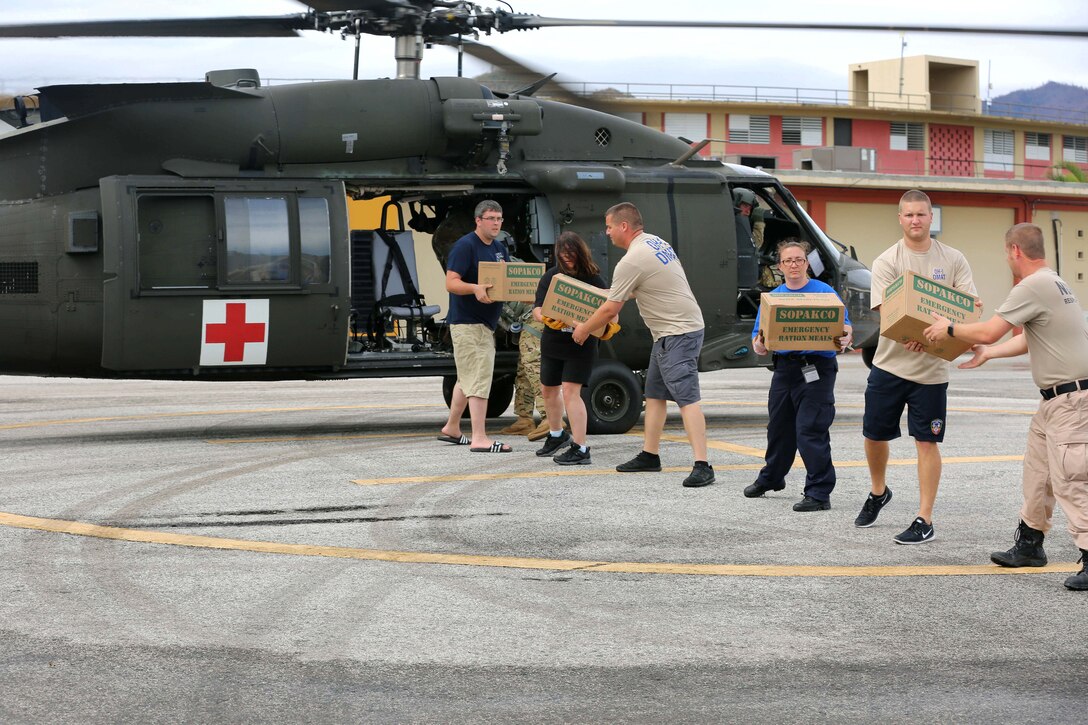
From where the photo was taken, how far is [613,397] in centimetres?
1315

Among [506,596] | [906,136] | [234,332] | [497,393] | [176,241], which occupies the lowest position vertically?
[506,596]

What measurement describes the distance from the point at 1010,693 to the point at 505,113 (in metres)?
9.09

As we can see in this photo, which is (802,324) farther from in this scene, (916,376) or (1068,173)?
(1068,173)

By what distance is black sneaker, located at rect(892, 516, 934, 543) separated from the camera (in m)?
7.43

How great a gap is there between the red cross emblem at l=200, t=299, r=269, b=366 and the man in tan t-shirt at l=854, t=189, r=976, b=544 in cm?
616

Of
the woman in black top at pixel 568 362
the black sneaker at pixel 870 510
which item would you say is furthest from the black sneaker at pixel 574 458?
Answer: the black sneaker at pixel 870 510

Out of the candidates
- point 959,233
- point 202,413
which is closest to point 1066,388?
point 202,413

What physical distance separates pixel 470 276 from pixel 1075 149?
65674mm

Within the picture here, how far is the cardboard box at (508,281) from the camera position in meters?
11.4

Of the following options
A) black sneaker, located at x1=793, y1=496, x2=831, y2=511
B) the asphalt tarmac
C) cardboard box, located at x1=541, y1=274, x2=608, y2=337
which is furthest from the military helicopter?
black sneaker, located at x1=793, y1=496, x2=831, y2=511

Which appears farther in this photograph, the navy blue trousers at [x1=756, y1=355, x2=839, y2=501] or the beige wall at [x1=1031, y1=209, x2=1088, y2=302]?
the beige wall at [x1=1031, y1=209, x2=1088, y2=302]

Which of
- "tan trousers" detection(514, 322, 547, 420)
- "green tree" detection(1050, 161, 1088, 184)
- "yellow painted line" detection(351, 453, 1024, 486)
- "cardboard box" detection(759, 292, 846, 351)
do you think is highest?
"green tree" detection(1050, 161, 1088, 184)

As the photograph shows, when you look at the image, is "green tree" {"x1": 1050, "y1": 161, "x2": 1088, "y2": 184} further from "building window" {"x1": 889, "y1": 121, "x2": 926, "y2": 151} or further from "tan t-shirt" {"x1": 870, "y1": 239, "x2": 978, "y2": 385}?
"tan t-shirt" {"x1": 870, "y1": 239, "x2": 978, "y2": 385}

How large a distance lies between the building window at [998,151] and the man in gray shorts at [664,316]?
5845 centimetres
